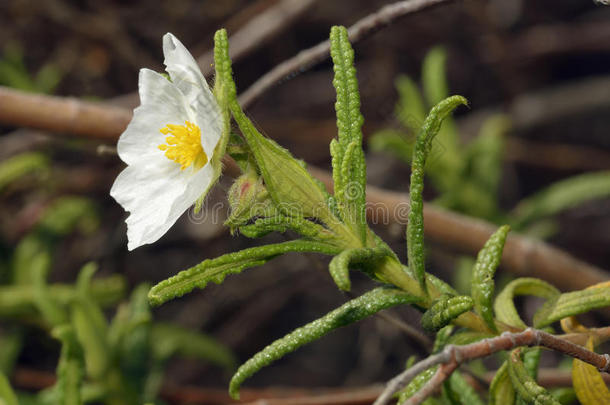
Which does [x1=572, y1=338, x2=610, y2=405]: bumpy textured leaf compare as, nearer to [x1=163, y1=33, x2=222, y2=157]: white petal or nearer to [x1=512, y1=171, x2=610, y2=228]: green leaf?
[x1=163, y1=33, x2=222, y2=157]: white petal

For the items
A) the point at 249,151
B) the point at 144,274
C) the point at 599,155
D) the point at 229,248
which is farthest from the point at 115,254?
the point at 599,155

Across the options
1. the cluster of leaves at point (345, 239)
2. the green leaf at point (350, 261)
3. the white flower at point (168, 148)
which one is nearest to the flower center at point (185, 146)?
the white flower at point (168, 148)

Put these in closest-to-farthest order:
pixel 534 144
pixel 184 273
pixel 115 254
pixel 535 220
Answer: pixel 184 273 < pixel 535 220 < pixel 115 254 < pixel 534 144

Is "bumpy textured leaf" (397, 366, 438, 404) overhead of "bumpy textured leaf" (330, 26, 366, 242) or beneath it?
beneath

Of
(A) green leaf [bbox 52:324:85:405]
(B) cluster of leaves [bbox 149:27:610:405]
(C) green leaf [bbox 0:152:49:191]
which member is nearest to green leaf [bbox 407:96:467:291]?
(B) cluster of leaves [bbox 149:27:610:405]

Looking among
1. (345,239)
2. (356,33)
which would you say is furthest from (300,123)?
(345,239)

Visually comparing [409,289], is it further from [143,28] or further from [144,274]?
[143,28]
